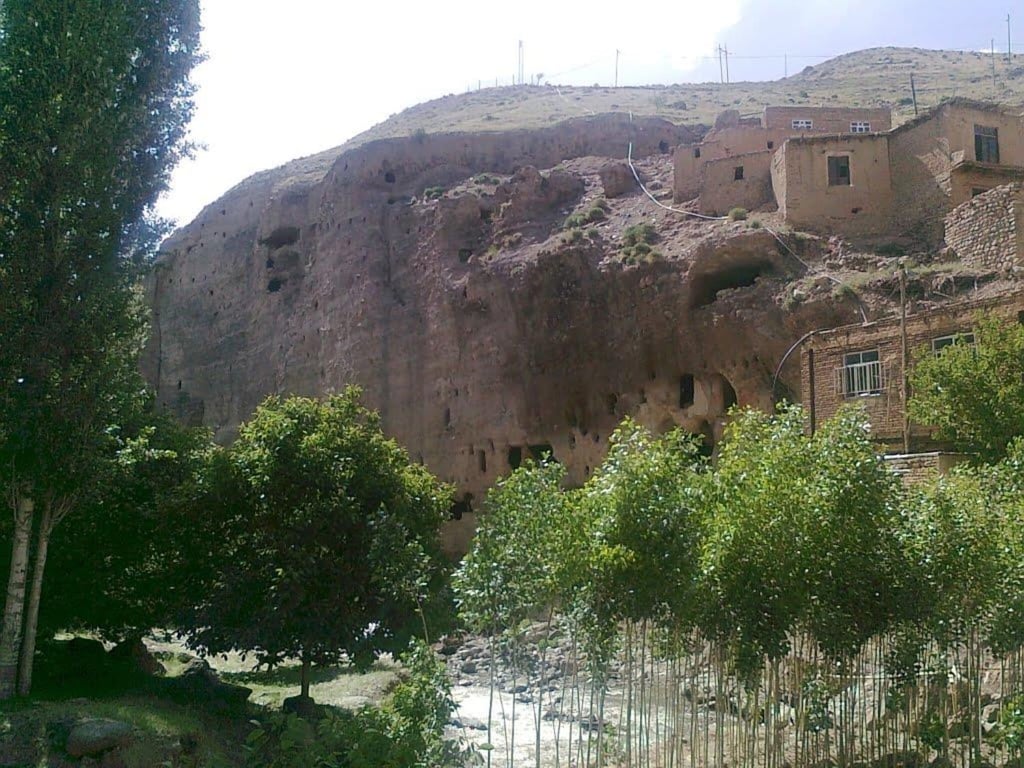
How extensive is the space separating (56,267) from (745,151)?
876 inches

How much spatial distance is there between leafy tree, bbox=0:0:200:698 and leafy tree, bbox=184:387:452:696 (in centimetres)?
215

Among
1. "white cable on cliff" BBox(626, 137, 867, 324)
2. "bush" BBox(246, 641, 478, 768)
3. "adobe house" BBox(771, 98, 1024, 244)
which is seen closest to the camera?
"bush" BBox(246, 641, 478, 768)

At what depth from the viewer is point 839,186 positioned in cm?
2758

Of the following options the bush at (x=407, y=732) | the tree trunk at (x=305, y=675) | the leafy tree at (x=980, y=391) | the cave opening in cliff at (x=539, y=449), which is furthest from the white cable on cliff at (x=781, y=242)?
the bush at (x=407, y=732)

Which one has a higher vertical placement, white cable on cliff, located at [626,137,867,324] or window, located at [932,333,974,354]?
white cable on cliff, located at [626,137,867,324]

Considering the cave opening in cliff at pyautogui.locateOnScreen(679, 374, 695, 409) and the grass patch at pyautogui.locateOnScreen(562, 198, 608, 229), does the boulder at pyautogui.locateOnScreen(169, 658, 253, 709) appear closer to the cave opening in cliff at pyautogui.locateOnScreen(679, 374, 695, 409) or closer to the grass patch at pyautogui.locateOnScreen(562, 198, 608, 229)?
the cave opening in cliff at pyautogui.locateOnScreen(679, 374, 695, 409)

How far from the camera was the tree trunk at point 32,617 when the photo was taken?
1402 centimetres

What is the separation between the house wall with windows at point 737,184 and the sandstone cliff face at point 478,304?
1.15 meters

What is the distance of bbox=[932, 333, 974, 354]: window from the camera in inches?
758

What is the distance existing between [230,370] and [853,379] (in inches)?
1103

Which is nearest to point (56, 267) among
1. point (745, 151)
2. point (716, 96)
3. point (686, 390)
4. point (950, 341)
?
point (950, 341)

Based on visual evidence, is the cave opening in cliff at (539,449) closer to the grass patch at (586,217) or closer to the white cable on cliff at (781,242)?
the grass patch at (586,217)

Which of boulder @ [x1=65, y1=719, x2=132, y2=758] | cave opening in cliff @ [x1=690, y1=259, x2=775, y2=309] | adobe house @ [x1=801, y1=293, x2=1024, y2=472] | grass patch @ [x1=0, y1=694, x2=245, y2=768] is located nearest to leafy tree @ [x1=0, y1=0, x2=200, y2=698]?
grass patch @ [x1=0, y1=694, x2=245, y2=768]

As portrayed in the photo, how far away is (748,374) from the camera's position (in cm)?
2661
